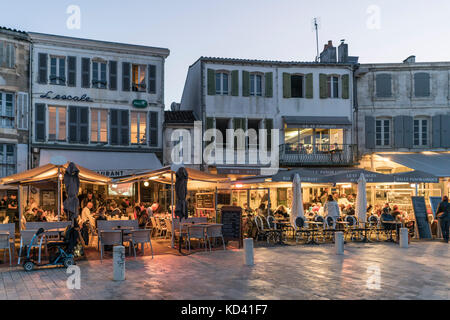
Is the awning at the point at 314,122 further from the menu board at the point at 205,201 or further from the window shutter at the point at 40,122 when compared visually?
the window shutter at the point at 40,122

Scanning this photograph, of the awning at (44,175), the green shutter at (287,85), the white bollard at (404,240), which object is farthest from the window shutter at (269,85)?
the awning at (44,175)

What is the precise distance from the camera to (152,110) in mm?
22109

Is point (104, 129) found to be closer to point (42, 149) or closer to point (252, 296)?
point (42, 149)

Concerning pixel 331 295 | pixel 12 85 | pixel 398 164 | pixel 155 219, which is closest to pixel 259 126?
pixel 398 164

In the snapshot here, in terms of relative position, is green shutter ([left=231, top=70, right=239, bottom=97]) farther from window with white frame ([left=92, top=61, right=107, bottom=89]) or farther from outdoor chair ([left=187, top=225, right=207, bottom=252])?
outdoor chair ([left=187, top=225, right=207, bottom=252])

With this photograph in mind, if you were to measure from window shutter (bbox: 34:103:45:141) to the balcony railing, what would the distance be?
36.1 feet

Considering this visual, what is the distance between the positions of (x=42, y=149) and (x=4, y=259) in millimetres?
10213

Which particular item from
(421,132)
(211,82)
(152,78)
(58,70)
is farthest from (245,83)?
(421,132)

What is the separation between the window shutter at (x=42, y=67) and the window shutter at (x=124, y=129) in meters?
3.61

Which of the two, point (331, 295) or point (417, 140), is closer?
point (331, 295)

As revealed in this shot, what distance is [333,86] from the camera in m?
24.0

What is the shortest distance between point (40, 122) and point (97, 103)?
103 inches

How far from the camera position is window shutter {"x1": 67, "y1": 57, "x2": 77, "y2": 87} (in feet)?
68.5

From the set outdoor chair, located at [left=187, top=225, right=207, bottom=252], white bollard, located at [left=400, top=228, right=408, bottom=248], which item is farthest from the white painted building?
outdoor chair, located at [left=187, top=225, right=207, bottom=252]
